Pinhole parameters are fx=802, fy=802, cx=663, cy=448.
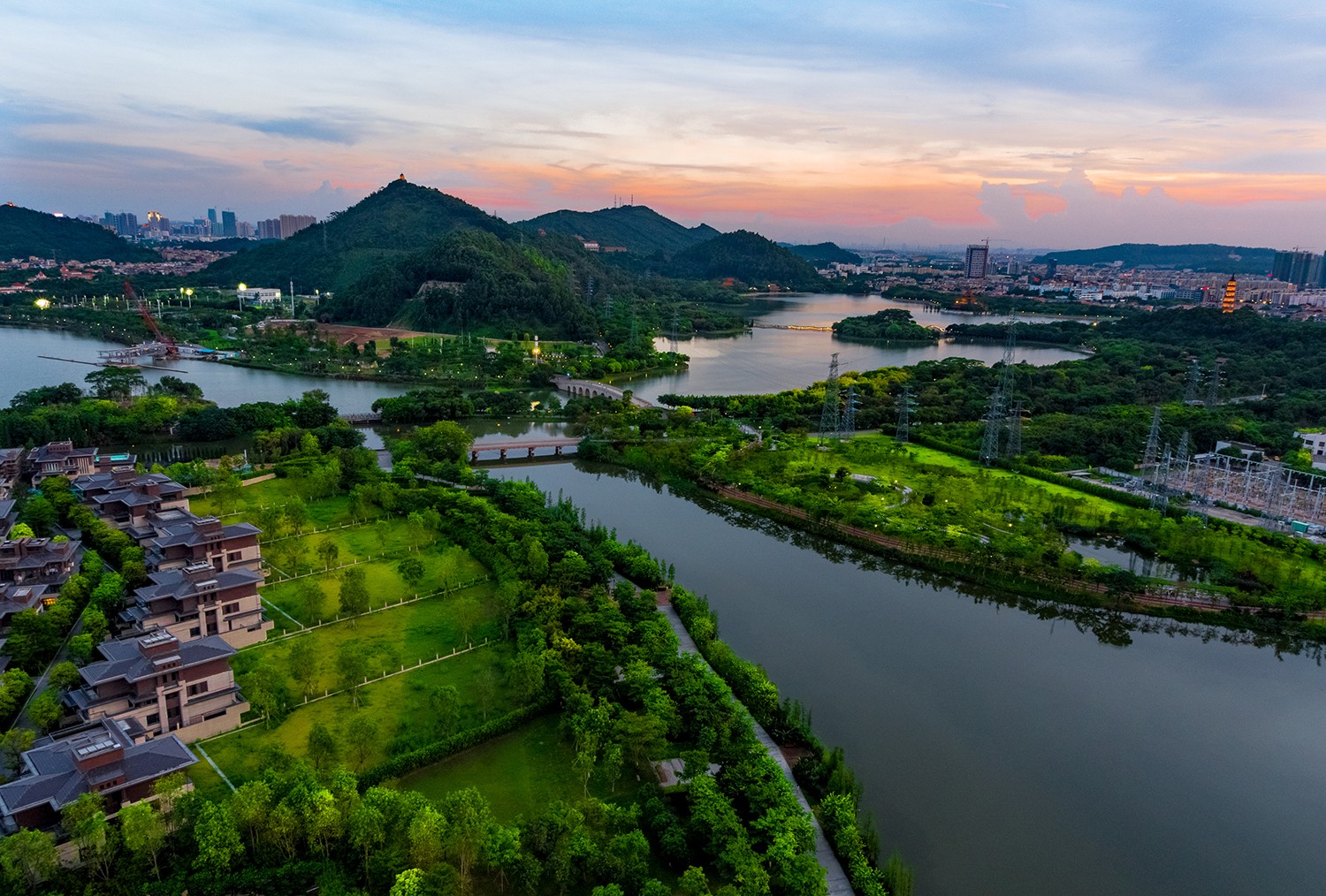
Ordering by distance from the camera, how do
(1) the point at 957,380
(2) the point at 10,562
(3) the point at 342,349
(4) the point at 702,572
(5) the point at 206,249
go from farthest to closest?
(5) the point at 206,249, (3) the point at 342,349, (1) the point at 957,380, (4) the point at 702,572, (2) the point at 10,562

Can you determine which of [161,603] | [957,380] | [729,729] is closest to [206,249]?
[957,380]

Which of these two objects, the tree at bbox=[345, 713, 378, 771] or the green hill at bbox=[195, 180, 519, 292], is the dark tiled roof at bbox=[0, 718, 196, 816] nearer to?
the tree at bbox=[345, 713, 378, 771]

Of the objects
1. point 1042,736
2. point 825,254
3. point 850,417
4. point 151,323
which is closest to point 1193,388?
point 850,417

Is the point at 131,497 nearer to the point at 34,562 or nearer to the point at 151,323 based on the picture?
the point at 34,562

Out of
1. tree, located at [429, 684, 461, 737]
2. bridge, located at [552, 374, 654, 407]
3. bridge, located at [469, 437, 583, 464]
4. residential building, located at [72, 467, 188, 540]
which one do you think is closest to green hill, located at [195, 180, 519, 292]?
bridge, located at [552, 374, 654, 407]

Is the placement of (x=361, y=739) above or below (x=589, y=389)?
below

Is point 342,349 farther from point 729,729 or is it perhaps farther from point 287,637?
point 729,729
